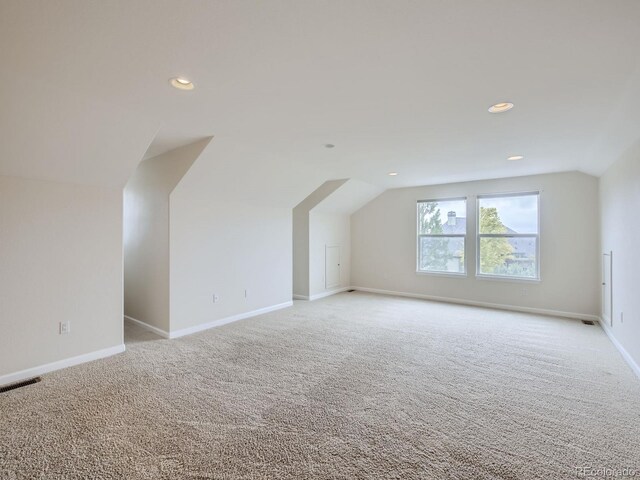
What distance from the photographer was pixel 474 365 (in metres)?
3.13

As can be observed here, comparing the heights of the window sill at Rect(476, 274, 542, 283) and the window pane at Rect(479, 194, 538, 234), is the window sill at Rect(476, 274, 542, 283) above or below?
below

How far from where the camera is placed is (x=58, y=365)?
2992 millimetres

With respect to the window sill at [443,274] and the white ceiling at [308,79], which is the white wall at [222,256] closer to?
the white ceiling at [308,79]

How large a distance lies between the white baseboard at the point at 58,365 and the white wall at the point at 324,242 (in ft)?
11.7

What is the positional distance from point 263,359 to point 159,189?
8.58ft

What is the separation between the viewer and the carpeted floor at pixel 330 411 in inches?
69.6

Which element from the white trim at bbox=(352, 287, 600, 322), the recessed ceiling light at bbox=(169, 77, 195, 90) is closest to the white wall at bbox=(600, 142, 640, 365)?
the white trim at bbox=(352, 287, 600, 322)

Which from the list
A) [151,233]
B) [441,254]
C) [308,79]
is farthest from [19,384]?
[441,254]

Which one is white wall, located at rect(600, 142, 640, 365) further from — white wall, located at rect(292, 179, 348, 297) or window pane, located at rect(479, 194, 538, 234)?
white wall, located at rect(292, 179, 348, 297)

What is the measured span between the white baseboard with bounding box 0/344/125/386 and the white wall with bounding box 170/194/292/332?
71 centimetres

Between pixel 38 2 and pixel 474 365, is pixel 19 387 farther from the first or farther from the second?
pixel 474 365

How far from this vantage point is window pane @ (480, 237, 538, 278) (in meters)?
5.31

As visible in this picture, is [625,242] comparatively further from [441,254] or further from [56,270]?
[56,270]

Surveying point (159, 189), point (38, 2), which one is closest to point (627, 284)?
point (38, 2)
